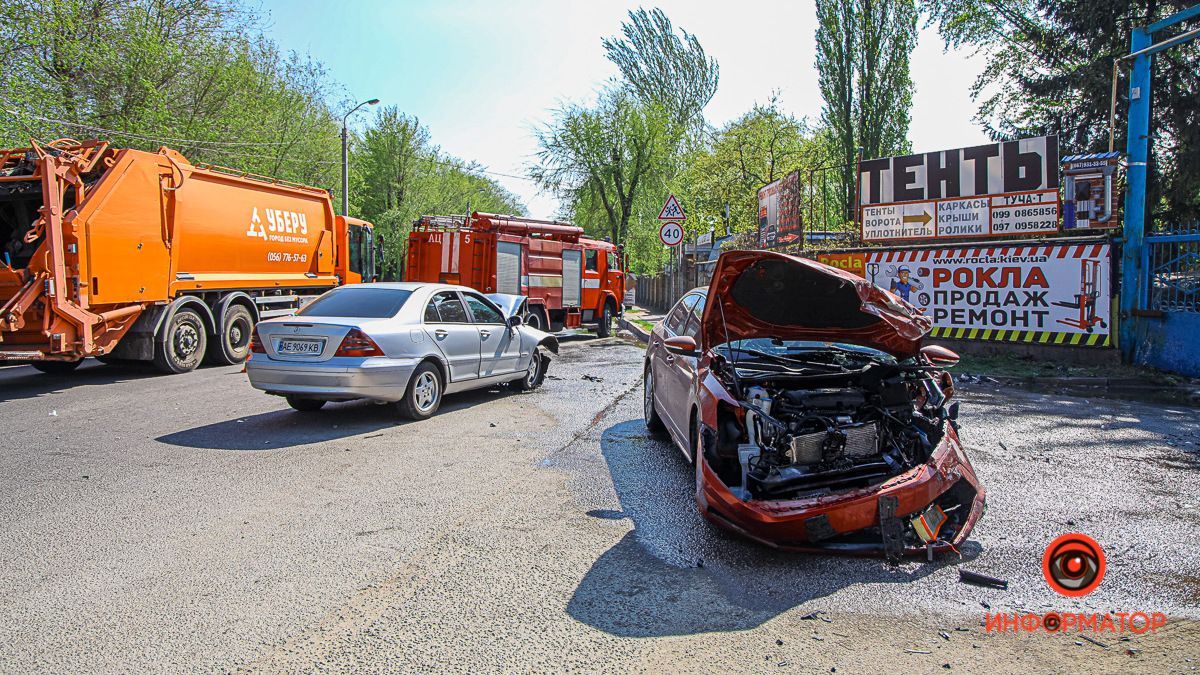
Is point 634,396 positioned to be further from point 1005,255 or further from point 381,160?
point 381,160

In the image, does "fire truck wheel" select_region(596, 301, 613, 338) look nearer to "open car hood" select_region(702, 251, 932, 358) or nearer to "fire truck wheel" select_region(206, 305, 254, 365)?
"fire truck wheel" select_region(206, 305, 254, 365)

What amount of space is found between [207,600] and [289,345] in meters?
4.34

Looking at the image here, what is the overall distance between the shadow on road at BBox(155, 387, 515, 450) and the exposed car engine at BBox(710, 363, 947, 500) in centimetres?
427

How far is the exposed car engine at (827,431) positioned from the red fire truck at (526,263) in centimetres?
1141

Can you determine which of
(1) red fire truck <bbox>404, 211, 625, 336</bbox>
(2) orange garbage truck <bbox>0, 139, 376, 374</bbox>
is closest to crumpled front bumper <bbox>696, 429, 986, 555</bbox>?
(2) orange garbage truck <bbox>0, 139, 376, 374</bbox>

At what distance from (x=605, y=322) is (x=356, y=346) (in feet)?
41.9

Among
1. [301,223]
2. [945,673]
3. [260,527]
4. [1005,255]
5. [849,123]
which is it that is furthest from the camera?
[849,123]

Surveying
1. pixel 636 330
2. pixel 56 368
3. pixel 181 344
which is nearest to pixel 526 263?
pixel 636 330

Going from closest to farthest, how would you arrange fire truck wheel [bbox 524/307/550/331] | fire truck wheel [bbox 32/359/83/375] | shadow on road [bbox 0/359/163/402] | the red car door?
the red car door, shadow on road [bbox 0/359/163/402], fire truck wheel [bbox 32/359/83/375], fire truck wheel [bbox 524/307/550/331]

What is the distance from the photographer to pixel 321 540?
440cm

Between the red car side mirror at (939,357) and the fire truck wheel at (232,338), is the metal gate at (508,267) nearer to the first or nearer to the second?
the fire truck wheel at (232,338)

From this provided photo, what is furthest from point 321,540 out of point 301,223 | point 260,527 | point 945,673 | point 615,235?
point 615,235

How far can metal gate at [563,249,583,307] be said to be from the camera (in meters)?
18.6

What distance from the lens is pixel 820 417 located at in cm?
445
